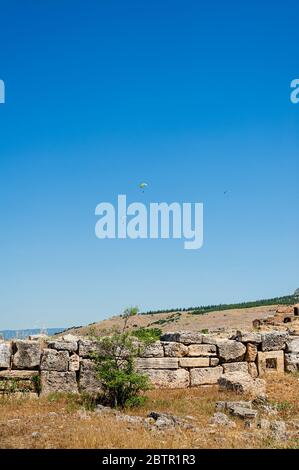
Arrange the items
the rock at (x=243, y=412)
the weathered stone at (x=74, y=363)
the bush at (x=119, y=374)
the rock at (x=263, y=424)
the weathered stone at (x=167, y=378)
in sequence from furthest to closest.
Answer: the weathered stone at (x=167, y=378) < the weathered stone at (x=74, y=363) < the bush at (x=119, y=374) < the rock at (x=243, y=412) < the rock at (x=263, y=424)

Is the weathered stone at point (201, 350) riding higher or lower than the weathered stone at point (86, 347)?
lower

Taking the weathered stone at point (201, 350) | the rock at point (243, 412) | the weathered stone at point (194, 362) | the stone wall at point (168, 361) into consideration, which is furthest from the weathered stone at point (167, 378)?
the rock at point (243, 412)

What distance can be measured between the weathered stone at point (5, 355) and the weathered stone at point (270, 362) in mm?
7586

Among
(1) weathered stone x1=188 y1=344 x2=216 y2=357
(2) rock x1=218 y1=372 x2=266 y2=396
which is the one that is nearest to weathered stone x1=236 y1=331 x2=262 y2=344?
(1) weathered stone x1=188 y1=344 x2=216 y2=357

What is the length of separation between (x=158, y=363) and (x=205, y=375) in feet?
5.03

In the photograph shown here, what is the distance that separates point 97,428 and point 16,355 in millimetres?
5666

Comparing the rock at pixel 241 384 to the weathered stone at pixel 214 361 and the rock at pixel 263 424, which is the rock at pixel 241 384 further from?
the rock at pixel 263 424

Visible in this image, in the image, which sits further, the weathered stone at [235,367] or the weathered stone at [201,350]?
the weathered stone at [235,367]

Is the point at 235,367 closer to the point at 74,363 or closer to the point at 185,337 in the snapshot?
the point at 185,337

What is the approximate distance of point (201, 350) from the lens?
55.9 feet

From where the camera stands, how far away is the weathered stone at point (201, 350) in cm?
1689

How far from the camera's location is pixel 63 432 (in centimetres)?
1004
